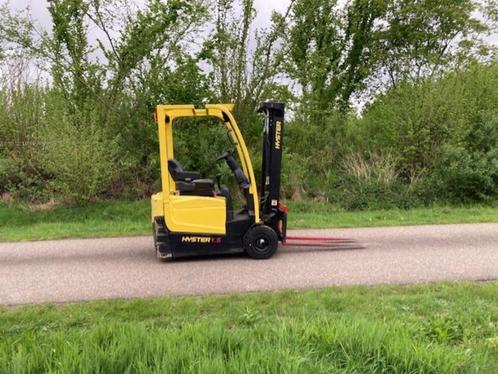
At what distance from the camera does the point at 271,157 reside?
713cm

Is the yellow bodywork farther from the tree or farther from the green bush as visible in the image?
the tree

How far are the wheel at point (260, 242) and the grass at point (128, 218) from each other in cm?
271

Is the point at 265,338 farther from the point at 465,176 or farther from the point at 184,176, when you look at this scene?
the point at 465,176

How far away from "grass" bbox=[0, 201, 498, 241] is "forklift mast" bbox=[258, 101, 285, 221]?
2.50 metres

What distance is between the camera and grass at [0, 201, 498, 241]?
9448 millimetres

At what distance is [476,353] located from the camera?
3.49 m

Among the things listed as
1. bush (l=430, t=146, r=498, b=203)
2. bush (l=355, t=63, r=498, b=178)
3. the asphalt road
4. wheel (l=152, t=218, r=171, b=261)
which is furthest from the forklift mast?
bush (l=355, t=63, r=498, b=178)

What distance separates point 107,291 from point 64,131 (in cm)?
673

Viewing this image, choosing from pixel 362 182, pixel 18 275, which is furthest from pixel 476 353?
pixel 362 182

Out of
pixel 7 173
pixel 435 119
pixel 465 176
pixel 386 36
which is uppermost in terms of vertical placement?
pixel 386 36

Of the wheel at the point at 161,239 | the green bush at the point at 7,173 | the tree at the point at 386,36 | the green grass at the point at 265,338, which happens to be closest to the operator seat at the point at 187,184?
the wheel at the point at 161,239

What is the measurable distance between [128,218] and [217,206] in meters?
4.66

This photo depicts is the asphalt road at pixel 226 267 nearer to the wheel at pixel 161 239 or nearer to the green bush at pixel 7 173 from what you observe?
the wheel at pixel 161 239

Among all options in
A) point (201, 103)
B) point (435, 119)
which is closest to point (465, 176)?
point (435, 119)
